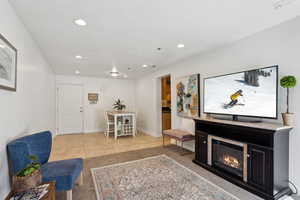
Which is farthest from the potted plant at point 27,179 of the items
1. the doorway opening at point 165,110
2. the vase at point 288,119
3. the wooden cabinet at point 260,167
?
the doorway opening at point 165,110

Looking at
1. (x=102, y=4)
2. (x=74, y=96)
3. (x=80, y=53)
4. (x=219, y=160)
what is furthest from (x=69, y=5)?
(x=74, y=96)

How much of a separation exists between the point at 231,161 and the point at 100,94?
551 cm

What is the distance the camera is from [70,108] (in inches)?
225

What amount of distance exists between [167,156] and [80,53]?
125 inches

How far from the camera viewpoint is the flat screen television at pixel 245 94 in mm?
1963

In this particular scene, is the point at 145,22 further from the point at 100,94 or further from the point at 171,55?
the point at 100,94

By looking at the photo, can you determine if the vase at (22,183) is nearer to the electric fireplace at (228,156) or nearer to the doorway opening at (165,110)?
the electric fireplace at (228,156)

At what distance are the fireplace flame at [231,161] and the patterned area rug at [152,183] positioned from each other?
486 millimetres

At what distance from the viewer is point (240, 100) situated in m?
2.33

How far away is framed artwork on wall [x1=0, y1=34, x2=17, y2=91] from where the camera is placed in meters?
1.44

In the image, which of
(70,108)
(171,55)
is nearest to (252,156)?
(171,55)

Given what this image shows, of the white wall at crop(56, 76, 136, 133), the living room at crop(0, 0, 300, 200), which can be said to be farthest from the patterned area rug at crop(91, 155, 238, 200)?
the white wall at crop(56, 76, 136, 133)

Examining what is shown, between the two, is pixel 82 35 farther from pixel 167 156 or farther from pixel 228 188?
pixel 228 188

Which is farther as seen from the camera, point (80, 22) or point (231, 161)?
point (231, 161)
